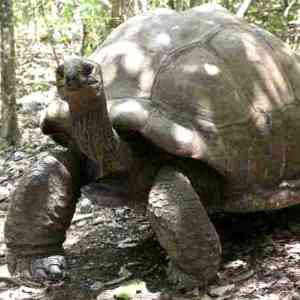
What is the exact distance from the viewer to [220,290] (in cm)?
359

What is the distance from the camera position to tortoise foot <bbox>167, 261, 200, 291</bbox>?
3578mm

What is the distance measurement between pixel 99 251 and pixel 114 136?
3.89 ft

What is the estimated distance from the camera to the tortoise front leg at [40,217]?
3.90 metres

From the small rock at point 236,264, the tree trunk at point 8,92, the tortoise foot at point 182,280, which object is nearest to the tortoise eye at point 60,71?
the tortoise foot at point 182,280

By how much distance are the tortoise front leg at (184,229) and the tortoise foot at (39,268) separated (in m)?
0.78

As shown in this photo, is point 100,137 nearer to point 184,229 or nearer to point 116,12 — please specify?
point 184,229

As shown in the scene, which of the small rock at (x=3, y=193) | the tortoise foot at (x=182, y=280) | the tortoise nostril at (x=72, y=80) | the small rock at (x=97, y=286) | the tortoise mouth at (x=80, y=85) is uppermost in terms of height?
the tortoise nostril at (x=72, y=80)

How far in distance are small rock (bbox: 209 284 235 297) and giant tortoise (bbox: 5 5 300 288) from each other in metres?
0.08

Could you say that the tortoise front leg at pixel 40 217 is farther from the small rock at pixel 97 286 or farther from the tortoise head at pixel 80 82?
the tortoise head at pixel 80 82

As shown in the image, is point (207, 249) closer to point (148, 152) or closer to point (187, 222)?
point (187, 222)

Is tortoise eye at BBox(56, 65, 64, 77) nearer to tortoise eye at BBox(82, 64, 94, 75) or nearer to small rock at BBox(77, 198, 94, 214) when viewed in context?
tortoise eye at BBox(82, 64, 94, 75)

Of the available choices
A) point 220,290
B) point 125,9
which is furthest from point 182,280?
point 125,9

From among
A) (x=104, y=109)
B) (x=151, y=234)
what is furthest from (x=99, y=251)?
(x=104, y=109)

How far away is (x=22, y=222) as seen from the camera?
3912 millimetres
